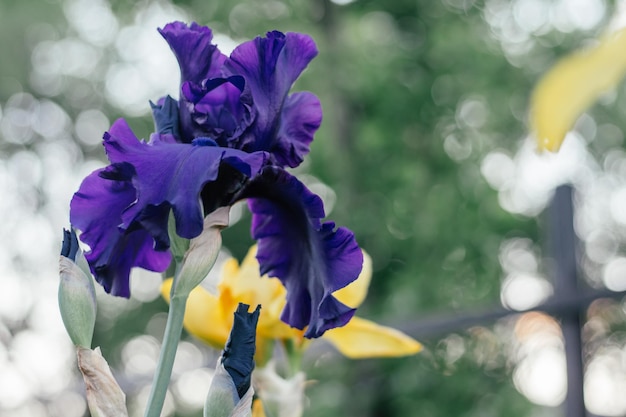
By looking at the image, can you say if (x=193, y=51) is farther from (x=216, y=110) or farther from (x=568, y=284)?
(x=568, y=284)

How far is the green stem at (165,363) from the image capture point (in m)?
0.37

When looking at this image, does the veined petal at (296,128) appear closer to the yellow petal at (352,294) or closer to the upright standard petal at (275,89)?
the upright standard petal at (275,89)

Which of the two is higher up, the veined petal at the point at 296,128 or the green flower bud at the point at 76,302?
the veined petal at the point at 296,128

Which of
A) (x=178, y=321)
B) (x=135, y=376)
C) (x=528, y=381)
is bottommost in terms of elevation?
(x=528, y=381)

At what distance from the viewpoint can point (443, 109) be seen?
4668mm

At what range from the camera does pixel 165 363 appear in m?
0.38

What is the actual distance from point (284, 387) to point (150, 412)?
0.70 ft

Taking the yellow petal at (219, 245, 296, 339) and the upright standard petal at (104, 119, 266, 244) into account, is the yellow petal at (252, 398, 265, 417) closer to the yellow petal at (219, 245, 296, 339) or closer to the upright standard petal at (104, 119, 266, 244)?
the yellow petal at (219, 245, 296, 339)

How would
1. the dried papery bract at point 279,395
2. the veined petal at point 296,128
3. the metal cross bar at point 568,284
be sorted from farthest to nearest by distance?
the metal cross bar at point 568,284 < the dried papery bract at point 279,395 < the veined petal at point 296,128

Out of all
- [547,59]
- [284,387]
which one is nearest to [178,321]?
[284,387]

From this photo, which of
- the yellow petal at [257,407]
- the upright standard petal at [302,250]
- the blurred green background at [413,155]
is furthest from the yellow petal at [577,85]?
A: the blurred green background at [413,155]

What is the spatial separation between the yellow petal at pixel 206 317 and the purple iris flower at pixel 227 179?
0.12 metres

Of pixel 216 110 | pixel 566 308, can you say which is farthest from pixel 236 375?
pixel 566 308

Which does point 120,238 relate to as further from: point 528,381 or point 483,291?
point 528,381
